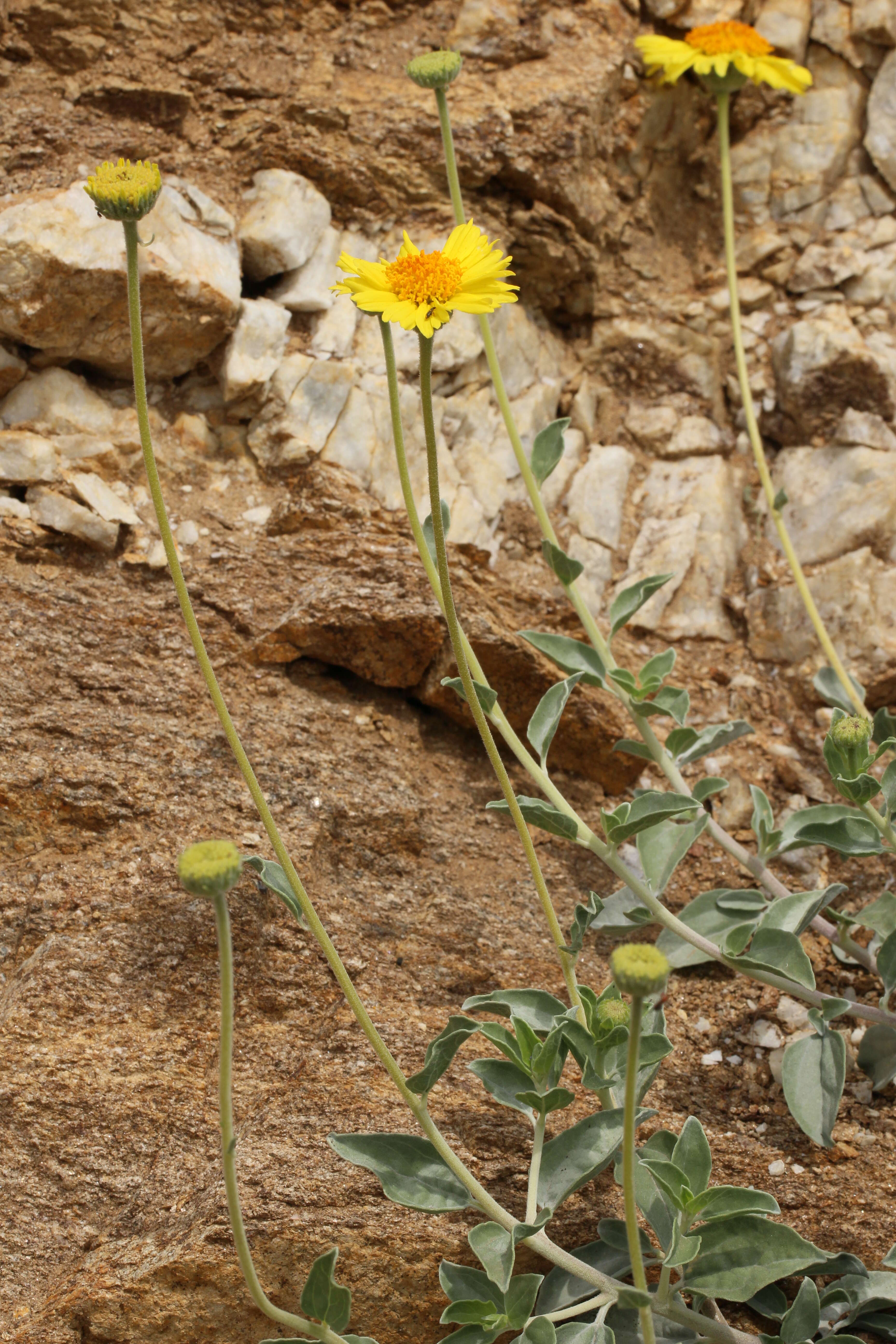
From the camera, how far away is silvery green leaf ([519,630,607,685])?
3541 millimetres

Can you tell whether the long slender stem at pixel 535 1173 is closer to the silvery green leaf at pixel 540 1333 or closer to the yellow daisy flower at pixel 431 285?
the silvery green leaf at pixel 540 1333

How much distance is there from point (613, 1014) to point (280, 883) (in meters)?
0.84

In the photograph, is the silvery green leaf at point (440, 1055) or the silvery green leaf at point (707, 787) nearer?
the silvery green leaf at point (440, 1055)

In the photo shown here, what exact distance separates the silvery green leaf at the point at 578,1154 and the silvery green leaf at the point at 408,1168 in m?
0.19

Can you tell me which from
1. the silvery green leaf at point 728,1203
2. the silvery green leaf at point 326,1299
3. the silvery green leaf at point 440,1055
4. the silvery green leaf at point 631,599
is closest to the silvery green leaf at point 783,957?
the silvery green leaf at point 728,1203

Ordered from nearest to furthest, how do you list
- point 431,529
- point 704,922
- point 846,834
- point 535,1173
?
point 535,1173 < point 846,834 < point 704,922 < point 431,529

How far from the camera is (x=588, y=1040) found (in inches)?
102

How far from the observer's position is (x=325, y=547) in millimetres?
3836

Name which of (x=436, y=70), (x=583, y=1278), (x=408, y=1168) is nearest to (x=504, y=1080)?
(x=408, y=1168)

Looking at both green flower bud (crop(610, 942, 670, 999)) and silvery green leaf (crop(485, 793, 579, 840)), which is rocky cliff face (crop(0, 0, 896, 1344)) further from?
green flower bud (crop(610, 942, 670, 999))

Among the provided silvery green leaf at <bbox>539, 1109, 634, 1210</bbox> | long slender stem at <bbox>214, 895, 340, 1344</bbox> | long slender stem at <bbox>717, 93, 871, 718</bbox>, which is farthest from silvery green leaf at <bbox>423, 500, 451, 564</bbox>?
silvery green leaf at <bbox>539, 1109, 634, 1210</bbox>

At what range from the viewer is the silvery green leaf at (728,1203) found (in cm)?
241

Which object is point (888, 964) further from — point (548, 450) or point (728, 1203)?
point (548, 450)

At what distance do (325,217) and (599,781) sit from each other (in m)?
2.53
